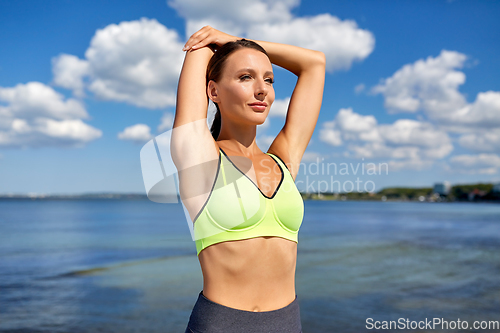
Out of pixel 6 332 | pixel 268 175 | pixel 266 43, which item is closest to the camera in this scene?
pixel 268 175

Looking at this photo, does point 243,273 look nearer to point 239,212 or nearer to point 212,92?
point 239,212

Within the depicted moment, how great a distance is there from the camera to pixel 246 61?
1.88 meters

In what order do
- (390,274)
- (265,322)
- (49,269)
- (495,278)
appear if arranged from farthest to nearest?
(49,269) → (390,274) → (495,278) → (265,322)

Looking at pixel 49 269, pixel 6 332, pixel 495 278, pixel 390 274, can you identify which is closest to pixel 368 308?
pixel 390 274

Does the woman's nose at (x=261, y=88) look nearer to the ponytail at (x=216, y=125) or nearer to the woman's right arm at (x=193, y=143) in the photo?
the woman's right arm at (x=193, y=143)

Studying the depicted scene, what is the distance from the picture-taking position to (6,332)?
25.2 feet

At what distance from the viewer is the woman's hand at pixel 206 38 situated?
1.94 m

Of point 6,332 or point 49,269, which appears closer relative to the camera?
point 6,332

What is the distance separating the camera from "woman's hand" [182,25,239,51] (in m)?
1.94

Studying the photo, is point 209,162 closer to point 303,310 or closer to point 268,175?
point 268,175

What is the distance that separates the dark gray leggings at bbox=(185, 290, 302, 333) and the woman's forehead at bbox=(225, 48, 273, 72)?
114 centimetres

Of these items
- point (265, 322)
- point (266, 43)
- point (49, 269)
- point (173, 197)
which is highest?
point (266, 43)

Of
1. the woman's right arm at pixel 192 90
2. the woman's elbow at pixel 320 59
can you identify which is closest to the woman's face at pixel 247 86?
the woman's right arm at pixel 192 90

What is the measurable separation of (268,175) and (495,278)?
42.3 ft
